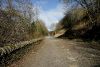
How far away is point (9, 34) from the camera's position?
42.9 feet

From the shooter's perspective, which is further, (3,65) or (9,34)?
(9,34)

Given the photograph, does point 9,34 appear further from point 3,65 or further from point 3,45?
point 3,65

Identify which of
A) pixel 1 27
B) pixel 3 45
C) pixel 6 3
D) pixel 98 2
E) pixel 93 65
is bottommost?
pixel 93 65

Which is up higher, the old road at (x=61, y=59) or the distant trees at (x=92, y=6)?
the distant trees at (x=92, y=6)

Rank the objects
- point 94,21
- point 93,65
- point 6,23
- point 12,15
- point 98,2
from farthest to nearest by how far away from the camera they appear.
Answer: point 94,21, point 98,2, point 12,15, point 6,23, point 93,65

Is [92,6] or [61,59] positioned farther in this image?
[92,6]

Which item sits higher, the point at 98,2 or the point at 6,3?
the point at 98,2

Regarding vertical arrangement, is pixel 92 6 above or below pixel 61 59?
above

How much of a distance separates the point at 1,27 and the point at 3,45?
131 cm

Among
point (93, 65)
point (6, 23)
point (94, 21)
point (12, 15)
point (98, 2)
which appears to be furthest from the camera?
point (94, 21)

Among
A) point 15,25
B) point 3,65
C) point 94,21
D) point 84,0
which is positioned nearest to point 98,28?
point 94,21

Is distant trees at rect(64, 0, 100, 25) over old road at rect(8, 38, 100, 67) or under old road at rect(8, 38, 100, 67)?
over

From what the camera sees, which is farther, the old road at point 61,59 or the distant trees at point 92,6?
the distant trees at point 92,6

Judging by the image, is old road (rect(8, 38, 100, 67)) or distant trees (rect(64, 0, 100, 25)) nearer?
old road (rect(8, 38, 100, 67))
